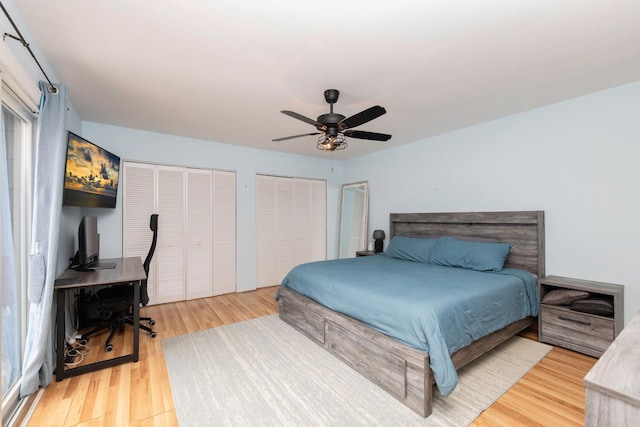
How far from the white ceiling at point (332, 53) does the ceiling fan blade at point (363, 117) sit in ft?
1.18

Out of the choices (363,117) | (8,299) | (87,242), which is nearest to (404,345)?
(363,117)

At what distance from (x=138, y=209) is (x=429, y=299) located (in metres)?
3.99

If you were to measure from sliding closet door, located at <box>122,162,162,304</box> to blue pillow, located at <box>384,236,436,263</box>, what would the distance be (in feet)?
11.8

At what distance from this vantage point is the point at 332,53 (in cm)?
206

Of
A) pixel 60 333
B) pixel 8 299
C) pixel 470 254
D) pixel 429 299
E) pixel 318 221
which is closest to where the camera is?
pixel 8 299

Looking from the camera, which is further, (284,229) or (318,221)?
(318,221)

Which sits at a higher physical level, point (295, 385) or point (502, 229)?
point (502, 229)

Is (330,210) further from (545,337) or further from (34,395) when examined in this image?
(34,395)

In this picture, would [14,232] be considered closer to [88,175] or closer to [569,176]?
[88,175]

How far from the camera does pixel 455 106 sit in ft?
10.1

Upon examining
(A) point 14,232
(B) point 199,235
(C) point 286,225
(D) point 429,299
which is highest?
(A) point 14,232

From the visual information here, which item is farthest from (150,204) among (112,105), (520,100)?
(520,100)

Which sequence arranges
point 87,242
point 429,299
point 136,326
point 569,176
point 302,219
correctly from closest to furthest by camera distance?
point 429,299, point 136,326, point 87,242, point 569,176, point 302,219

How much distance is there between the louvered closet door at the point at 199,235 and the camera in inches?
172
